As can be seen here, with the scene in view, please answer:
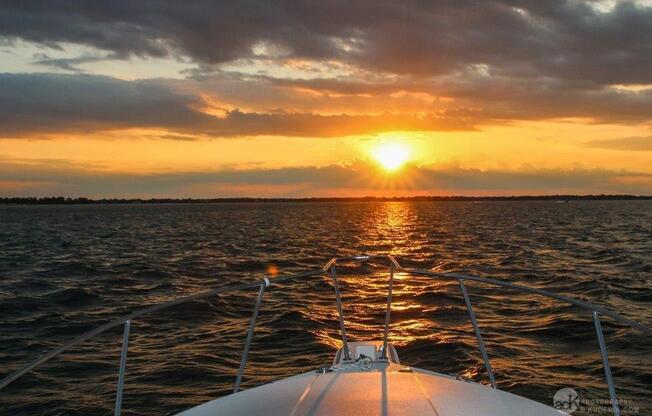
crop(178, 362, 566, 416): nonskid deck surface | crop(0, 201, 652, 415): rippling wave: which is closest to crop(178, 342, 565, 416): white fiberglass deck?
crop(178, 362, 566, 416): nonskid deck surface

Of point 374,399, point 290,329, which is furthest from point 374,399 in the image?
point 290,329

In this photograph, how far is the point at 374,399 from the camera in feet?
12.5

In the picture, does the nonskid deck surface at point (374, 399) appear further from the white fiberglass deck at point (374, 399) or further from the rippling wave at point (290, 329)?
the rippling wave at point (290, 329)

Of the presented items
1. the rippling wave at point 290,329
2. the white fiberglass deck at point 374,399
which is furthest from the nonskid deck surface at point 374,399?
the rippling wave at point 290,329

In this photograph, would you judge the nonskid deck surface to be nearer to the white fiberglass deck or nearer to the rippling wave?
the white fiberglass deck

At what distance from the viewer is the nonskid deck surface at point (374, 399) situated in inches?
146

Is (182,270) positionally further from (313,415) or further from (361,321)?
(313,415)

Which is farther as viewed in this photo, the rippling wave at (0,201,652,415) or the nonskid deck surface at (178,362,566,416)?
the rippling wave at (0,201,652,415)

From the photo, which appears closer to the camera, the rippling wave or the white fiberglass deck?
the white fiberglass deck

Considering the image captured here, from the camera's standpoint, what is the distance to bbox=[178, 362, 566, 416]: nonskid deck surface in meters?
3.71

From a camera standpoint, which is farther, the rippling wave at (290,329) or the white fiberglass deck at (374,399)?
the rippling wave at (290,329)

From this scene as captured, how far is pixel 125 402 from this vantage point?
8445 millimetres

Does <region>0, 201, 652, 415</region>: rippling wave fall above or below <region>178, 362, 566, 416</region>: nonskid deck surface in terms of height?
below

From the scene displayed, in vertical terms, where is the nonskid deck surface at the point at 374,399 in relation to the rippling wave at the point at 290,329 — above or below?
above
